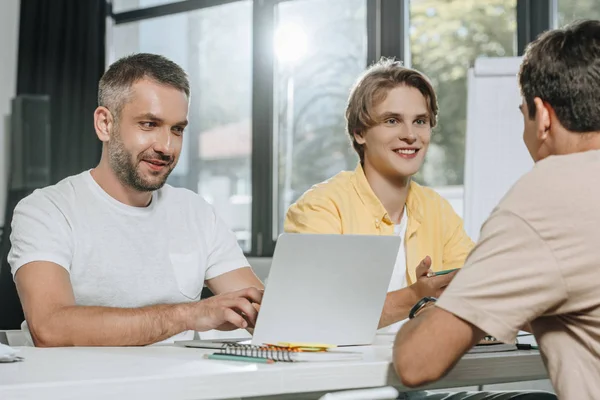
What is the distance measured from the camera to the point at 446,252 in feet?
8.29

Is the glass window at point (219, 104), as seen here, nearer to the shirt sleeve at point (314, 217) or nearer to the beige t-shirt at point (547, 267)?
the shirt sleeve at point (314, 217)

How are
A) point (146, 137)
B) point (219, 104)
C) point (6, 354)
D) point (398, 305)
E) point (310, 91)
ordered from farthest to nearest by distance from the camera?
point (219, 104) < point (310, 91) < point (146, 137) < point (398, 305) < point (6, 354)

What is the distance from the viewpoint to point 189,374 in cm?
128

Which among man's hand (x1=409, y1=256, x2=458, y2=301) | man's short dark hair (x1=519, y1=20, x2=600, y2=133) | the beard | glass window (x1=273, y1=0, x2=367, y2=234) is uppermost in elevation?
glass window (x1=273, y1=0, x2=367, y2=234)

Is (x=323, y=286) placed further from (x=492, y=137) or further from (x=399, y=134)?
(x=492, y=137)

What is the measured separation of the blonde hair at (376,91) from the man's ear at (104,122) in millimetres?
742

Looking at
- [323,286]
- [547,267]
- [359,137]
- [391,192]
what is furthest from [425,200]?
[547,267]

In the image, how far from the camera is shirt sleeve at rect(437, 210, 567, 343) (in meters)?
1.30

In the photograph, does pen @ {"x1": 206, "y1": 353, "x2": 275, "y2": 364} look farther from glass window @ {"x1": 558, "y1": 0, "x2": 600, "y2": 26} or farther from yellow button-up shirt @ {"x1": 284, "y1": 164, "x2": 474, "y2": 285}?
glass window @ {"x1": 558, "y1": 0, "x2": 600, "y2": 26}

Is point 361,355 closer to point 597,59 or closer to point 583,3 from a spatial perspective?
point 597,59

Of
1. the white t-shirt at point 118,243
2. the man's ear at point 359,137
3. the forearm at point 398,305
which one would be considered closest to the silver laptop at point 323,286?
the forearm at point 398,305

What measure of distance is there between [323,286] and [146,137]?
757mm

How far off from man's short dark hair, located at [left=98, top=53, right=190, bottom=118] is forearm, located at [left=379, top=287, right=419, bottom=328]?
2.35 ft

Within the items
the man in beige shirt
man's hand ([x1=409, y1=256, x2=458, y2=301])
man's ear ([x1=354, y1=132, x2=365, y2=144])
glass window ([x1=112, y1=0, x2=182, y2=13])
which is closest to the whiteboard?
man's ear ([x1=354, y1=132, x2=365, y2=144])
